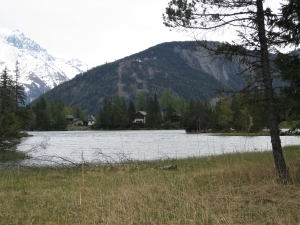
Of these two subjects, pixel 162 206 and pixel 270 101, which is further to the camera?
pixel 270 101

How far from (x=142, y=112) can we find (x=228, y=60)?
127 m

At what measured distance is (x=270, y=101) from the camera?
372 inches

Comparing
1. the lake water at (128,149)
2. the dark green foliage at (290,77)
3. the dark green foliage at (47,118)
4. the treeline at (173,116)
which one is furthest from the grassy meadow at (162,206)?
the dark green foliage at (47,118)

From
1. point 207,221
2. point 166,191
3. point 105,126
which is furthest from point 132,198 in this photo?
point 105,126

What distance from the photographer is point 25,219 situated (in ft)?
21.8

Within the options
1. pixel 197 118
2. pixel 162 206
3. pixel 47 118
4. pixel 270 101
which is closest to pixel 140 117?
pixel 47 118

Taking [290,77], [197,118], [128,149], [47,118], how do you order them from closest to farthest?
[290,77] < [128,149] < [197,118] < [47,118]

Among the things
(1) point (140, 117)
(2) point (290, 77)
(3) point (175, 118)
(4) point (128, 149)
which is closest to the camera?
(2) point (290, 77)

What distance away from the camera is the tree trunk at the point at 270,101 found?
30.2 feet

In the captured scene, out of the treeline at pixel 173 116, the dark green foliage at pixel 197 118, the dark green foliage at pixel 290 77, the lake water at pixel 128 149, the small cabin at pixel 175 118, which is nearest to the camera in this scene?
the dark green foliage at pixel 290 77

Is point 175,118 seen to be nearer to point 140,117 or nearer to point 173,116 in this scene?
point 173,116

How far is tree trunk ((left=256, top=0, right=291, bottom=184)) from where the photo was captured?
9195mm

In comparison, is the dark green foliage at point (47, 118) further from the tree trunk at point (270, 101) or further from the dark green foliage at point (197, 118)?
the tree trunk at point (270, 101)

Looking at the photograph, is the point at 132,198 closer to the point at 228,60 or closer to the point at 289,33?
the point at 228,60
